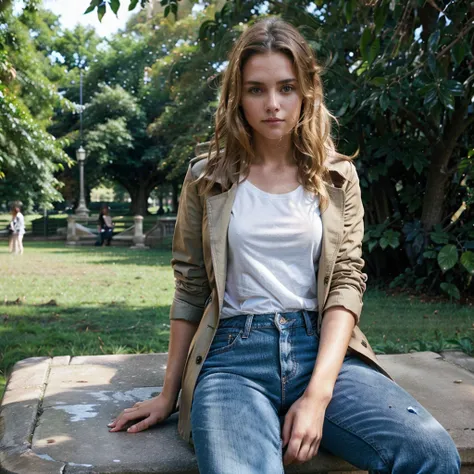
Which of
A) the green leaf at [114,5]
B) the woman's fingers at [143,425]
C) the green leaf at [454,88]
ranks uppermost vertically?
the green leaf at [114,5]

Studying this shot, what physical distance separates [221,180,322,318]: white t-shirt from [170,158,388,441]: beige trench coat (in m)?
0.04

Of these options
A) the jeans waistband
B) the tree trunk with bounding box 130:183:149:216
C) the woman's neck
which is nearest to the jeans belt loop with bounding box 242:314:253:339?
the jeans waistband

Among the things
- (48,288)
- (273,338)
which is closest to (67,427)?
(273,338)

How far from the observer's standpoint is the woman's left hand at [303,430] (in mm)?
2129

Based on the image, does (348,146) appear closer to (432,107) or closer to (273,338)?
(432,107)

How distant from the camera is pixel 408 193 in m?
9.61

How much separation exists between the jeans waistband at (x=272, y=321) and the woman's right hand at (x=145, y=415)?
16.3 inches

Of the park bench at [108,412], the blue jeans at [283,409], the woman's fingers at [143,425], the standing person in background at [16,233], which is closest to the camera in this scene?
the blue jeans at [283,409]

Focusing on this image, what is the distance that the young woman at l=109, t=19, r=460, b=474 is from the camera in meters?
2.15

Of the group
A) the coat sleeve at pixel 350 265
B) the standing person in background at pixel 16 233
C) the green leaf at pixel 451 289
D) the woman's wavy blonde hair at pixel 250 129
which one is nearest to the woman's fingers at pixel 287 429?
the coat sleeve at pixel 350 265

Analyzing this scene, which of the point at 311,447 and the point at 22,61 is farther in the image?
the point at 22,61

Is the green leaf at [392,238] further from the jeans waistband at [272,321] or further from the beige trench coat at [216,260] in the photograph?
the jeans waistband at [272,321]

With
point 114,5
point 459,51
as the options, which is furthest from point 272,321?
point 459,51

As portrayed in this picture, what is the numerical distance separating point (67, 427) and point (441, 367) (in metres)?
2.00
